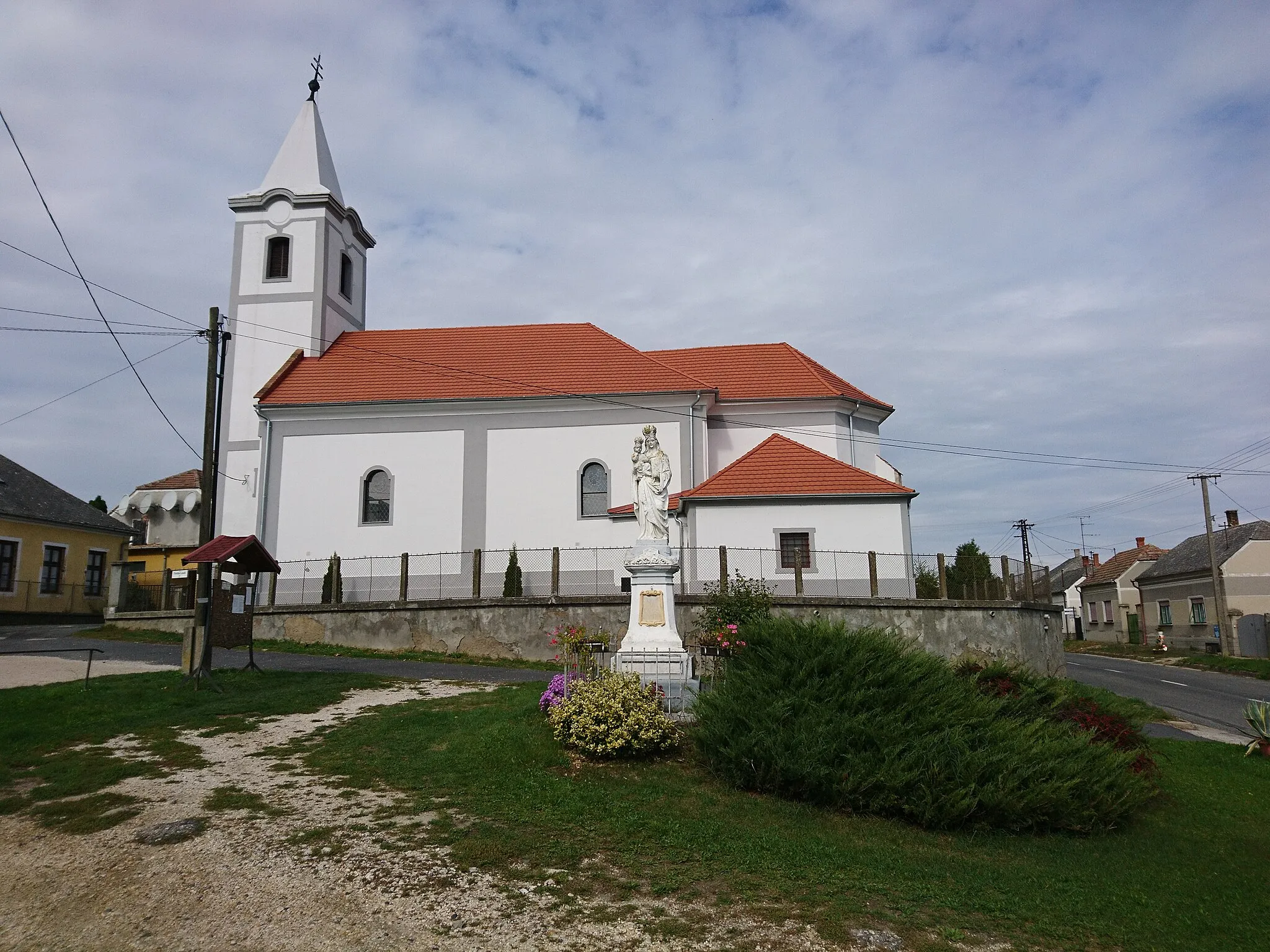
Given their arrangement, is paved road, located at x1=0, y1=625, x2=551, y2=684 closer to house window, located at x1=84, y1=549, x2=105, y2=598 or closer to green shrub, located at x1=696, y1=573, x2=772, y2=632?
green shrub, located at x1=696, y1=573, x2=772, y2=632

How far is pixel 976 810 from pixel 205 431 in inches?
510

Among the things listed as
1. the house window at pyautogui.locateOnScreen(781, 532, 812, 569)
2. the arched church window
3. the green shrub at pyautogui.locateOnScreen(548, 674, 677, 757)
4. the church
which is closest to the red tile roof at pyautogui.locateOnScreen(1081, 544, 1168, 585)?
the church

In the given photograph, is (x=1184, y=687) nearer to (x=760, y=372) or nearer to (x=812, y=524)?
(x=812, y=524)

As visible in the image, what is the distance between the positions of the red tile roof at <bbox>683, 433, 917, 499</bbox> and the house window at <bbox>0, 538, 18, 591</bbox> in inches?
901

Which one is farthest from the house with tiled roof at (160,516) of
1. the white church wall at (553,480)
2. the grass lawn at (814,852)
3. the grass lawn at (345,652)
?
the grass lawn at (814,852)

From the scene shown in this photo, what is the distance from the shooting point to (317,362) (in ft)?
91.0

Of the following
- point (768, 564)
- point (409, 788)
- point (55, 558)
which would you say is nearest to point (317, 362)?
point (55, 558)

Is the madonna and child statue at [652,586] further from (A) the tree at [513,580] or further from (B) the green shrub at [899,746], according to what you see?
(A) the tree at [513,580]

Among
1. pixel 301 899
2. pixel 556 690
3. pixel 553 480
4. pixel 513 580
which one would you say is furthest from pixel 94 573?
pixel 301 899

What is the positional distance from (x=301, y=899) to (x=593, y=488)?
20.2 m

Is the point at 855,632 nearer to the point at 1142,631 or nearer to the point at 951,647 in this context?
the point at 951,647

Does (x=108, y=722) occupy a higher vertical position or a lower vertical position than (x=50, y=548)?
lower

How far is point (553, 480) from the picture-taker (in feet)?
83.1

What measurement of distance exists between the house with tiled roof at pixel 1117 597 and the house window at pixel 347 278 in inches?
1695
